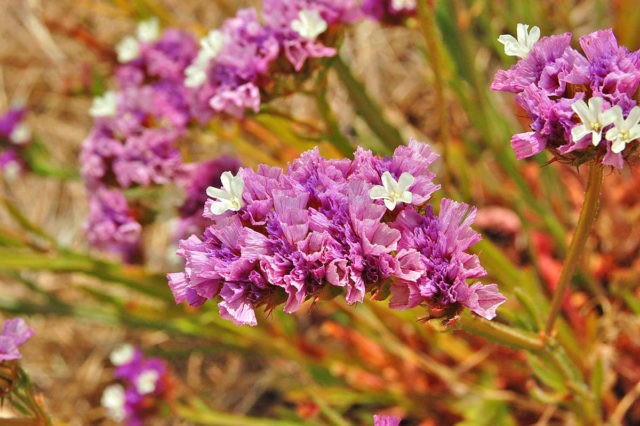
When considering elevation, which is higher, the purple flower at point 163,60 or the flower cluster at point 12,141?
the purple flower at point 163,60

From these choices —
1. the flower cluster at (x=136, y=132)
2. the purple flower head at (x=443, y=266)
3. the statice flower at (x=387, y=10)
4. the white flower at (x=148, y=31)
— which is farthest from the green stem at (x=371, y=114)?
the purple flower head at (x=443, y=266)

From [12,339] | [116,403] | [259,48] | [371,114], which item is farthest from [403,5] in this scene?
[116,403]

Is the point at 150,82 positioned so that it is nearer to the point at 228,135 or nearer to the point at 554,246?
the point at 228,135

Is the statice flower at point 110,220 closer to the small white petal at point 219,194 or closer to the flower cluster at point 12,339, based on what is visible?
the flower cluster at point 12,339

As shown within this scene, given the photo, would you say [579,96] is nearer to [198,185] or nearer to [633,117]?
[633,117]

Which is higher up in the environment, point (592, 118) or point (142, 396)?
point (592, 118)

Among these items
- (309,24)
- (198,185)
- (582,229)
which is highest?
(309,24)
